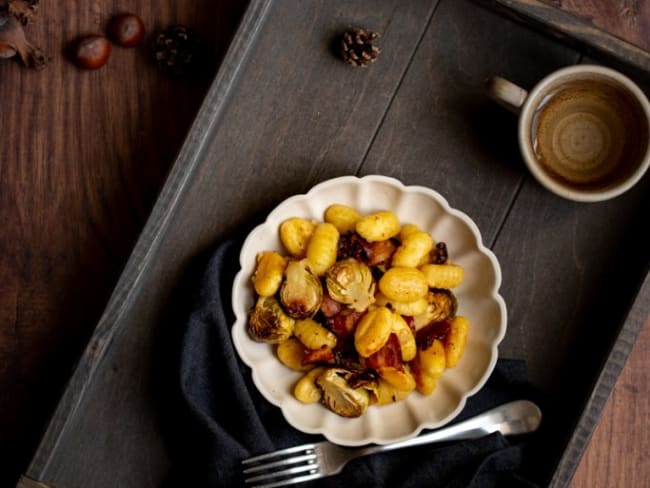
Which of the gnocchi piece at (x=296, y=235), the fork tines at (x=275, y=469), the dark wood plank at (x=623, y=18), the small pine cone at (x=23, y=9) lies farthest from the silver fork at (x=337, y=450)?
the small pine cone at (x=23, y=9)

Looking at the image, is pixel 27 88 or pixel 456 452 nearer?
pixel 456 452

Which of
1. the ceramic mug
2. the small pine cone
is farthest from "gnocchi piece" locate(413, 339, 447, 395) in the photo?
the small pine cone

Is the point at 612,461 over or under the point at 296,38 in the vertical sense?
under

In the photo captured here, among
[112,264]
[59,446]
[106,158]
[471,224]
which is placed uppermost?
[471,224]

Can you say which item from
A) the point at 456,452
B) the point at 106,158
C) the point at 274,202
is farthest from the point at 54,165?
the point at 456,452

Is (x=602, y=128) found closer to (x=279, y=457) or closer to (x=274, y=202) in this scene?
(x=274, y=202)

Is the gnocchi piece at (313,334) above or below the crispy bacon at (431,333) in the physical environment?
below

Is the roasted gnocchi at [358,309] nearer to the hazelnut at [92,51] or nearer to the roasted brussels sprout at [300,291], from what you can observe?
the roasted brussels sprout at [300,291]
